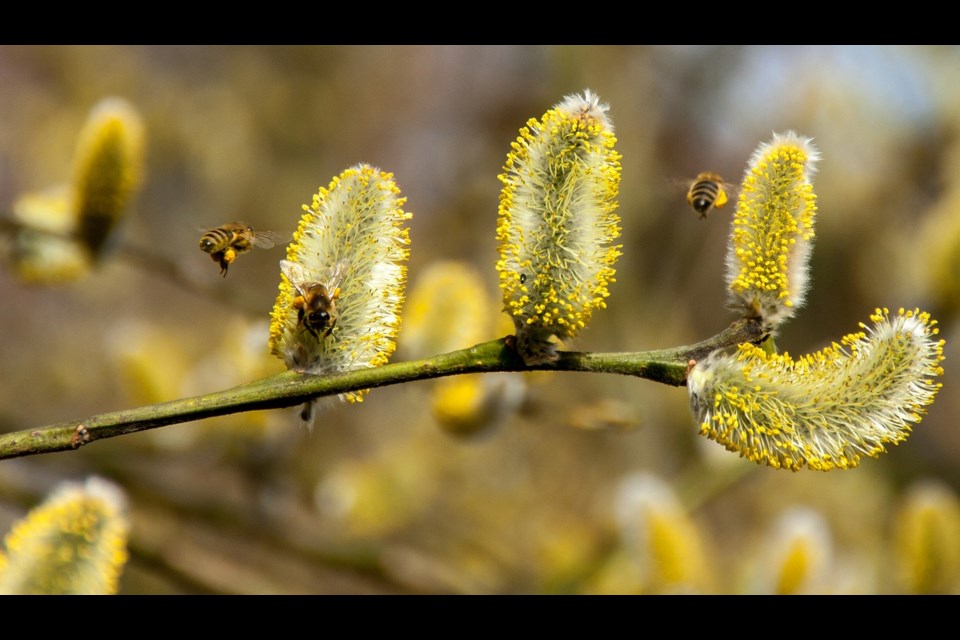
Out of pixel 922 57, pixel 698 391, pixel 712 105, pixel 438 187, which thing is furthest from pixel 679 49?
pixel 698 391

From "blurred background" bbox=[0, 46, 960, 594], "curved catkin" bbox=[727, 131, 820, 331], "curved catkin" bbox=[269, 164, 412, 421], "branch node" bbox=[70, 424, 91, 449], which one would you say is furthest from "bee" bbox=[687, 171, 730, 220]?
"branch node" bbox=[70, 424, 91, 449]

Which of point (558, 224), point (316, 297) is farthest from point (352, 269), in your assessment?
point (558, 224)

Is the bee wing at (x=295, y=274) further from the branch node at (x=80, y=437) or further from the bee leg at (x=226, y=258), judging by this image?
the bee leg at (x=226, y=258)

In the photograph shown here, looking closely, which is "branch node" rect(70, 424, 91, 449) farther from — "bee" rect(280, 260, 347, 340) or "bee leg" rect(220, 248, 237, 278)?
"bee leg" rect(220, 248, 237, 278)

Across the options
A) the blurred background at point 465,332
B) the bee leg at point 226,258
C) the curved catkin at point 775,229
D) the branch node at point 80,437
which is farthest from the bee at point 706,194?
the branch node at point 80,437

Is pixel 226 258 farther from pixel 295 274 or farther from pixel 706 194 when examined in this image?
pixel 706 194

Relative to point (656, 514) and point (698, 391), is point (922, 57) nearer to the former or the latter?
point (656, 514)
